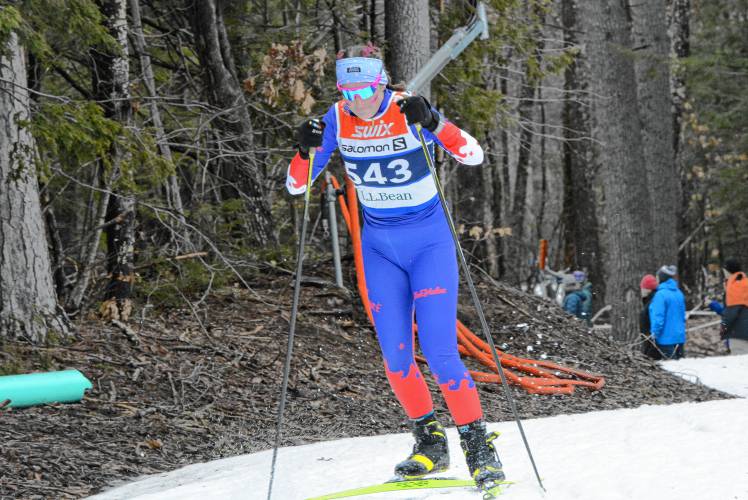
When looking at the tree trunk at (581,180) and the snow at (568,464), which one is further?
the tree trunk at (581,180)

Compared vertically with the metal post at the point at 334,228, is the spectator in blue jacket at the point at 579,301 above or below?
below

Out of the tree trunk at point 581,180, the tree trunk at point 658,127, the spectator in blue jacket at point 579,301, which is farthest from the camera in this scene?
the tree trunk at point 581,180

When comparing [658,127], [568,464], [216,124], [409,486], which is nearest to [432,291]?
[409,486]

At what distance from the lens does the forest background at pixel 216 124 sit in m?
7.89

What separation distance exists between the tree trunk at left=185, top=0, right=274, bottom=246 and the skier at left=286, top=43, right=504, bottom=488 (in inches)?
210

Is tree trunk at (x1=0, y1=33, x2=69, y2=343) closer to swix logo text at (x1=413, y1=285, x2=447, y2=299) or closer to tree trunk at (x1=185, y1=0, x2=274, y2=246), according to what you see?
tree trunk at (x1=185, y1=0, x2=274, y2=246)

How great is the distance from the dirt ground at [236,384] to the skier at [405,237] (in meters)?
2.09

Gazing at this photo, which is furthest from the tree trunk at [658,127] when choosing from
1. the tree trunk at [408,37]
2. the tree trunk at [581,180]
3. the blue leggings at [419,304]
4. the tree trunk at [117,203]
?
the blue leggings at [419,304]

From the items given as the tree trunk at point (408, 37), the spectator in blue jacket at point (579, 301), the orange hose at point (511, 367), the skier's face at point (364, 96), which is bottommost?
the spectator in blue jacket at point (579, 301)

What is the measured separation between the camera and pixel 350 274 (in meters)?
10.6

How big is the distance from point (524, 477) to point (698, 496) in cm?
93

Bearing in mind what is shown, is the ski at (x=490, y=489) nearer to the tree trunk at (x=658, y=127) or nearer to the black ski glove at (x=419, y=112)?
the black ski glove at (x=419, y=112)

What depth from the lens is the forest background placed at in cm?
789

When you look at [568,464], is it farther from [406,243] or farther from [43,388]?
[43,388]
